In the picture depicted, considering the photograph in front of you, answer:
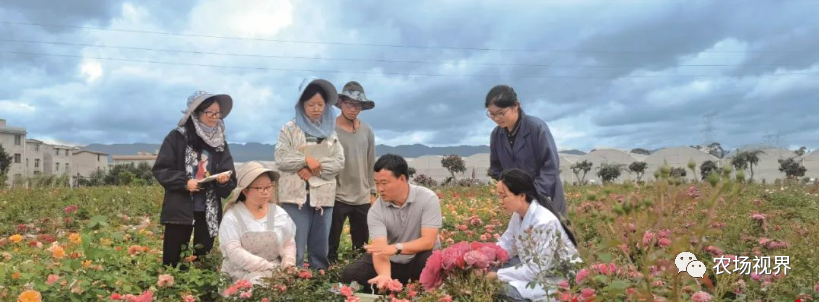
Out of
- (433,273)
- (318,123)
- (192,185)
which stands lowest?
(433,273)

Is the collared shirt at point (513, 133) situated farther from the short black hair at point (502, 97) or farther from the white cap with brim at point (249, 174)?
the white cap with brim at point (249, 174)

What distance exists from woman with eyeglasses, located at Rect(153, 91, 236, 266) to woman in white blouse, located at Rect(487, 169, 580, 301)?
1716 mm

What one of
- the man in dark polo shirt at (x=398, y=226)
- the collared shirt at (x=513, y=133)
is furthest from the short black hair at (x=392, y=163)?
the collared shirt at (x=513, y=133)

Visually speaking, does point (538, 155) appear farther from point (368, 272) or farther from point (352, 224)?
point (352, 224)

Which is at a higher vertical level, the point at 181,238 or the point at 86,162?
the point at 86,162

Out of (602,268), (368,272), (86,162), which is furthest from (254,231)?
(86,162)

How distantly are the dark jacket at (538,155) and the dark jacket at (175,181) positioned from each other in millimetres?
1718

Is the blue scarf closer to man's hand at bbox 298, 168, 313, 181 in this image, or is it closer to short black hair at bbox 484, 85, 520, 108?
man's hand at bbox 298, 168, 313, 181

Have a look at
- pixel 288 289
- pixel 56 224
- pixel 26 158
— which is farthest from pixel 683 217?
pixel 26 158

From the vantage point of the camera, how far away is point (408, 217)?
13.0 ft

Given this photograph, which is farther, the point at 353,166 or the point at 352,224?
the point at 352,224

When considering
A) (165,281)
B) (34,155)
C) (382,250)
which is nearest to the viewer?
(382,250)

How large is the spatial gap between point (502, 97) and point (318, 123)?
1.25 metres

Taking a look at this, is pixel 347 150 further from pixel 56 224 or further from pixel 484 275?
pixel 56 224
